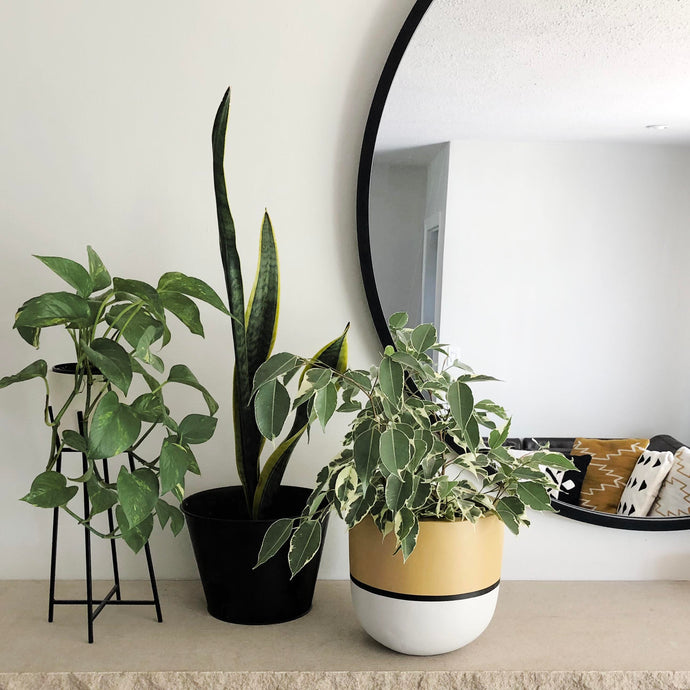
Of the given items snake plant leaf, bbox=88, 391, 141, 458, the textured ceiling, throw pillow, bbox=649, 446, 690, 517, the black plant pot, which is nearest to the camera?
snake plant leaf, bbox=88, 391, 141, 458

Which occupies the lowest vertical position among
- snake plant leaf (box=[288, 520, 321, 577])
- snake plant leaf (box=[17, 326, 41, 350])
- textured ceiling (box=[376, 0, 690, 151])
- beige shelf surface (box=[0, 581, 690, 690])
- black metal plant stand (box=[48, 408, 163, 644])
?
beige shelf surface (box=[0, 581, 690, 690])

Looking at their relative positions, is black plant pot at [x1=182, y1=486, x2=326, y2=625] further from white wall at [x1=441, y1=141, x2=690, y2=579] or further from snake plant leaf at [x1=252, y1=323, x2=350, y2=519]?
white wall at [x1=441, y1=141, x2=690, y2=579]

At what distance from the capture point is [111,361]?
87 cm

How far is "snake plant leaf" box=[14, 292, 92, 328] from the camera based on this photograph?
854 millimetres

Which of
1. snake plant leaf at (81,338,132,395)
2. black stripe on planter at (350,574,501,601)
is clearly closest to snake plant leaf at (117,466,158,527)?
snake plant leaf at (81,338,132,395)

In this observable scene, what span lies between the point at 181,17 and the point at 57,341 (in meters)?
0.57

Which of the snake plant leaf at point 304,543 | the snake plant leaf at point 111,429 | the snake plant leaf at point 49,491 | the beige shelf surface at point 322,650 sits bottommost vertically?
the beige shelf surface at point 322,650

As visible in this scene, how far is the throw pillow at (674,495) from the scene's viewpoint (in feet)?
4.18

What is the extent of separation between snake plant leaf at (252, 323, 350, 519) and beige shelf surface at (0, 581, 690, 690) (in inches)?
7.4

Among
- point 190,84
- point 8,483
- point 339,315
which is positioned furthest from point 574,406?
point 8,483

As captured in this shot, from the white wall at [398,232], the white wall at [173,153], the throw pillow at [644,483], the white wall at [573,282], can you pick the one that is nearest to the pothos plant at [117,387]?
the white wall at [173,153]

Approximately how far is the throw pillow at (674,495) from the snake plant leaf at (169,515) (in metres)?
0.81

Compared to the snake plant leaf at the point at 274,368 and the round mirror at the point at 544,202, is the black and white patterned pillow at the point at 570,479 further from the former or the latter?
the snake plant leaf at the point at 274,368

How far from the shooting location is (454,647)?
998 mm
